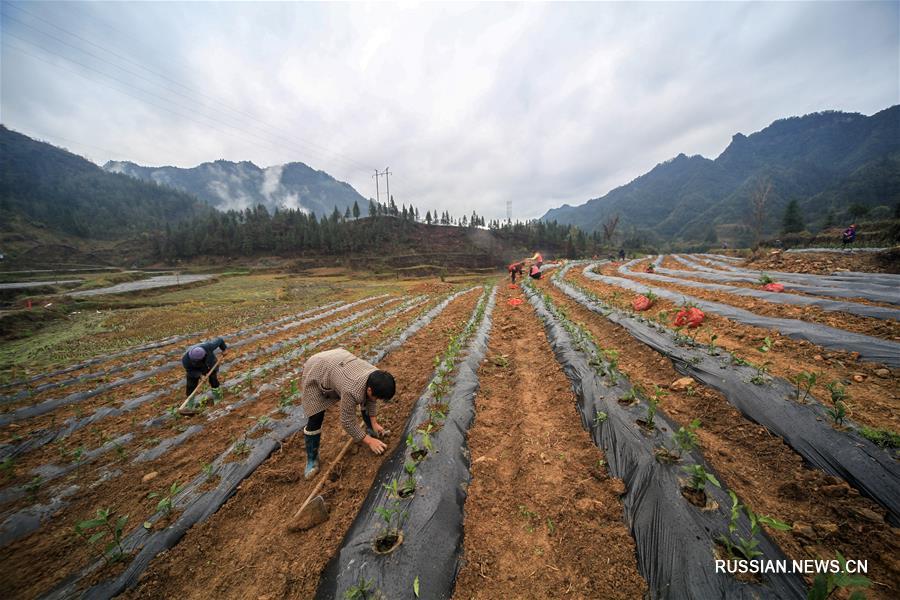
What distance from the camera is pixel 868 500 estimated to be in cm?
252

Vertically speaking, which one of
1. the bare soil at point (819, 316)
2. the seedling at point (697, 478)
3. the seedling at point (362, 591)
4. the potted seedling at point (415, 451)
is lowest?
the seedling at point (362, 591)

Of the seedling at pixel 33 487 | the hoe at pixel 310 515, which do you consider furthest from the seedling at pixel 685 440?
the seedling at pixel 33 487

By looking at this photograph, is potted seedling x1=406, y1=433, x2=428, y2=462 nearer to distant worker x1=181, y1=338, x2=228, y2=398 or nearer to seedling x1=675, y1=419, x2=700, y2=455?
seedling x1=675, y1=419, x2=700, y2=455

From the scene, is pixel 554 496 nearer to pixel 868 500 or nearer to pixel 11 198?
pixel 868 500

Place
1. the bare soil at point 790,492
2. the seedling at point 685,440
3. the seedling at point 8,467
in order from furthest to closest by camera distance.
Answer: the seedling at point 8,467 < the seedling at point 685,440 < the bare soil at point 790,492

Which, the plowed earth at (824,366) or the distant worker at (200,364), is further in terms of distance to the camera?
the distant worker at (200,364)

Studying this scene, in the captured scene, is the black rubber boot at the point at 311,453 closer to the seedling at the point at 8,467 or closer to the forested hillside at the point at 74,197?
the seedling at the point at 8,467

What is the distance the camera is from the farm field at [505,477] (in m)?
2.38

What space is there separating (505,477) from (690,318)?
6490 millimetres

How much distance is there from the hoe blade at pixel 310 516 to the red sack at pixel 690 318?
7.89 meters

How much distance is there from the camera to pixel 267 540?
2.97 m

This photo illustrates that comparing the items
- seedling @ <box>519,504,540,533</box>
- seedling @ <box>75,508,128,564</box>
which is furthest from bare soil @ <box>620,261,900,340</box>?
seedling @ <box>75,508,128,564</box>

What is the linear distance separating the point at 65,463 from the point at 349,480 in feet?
13.8

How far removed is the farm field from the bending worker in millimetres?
465
